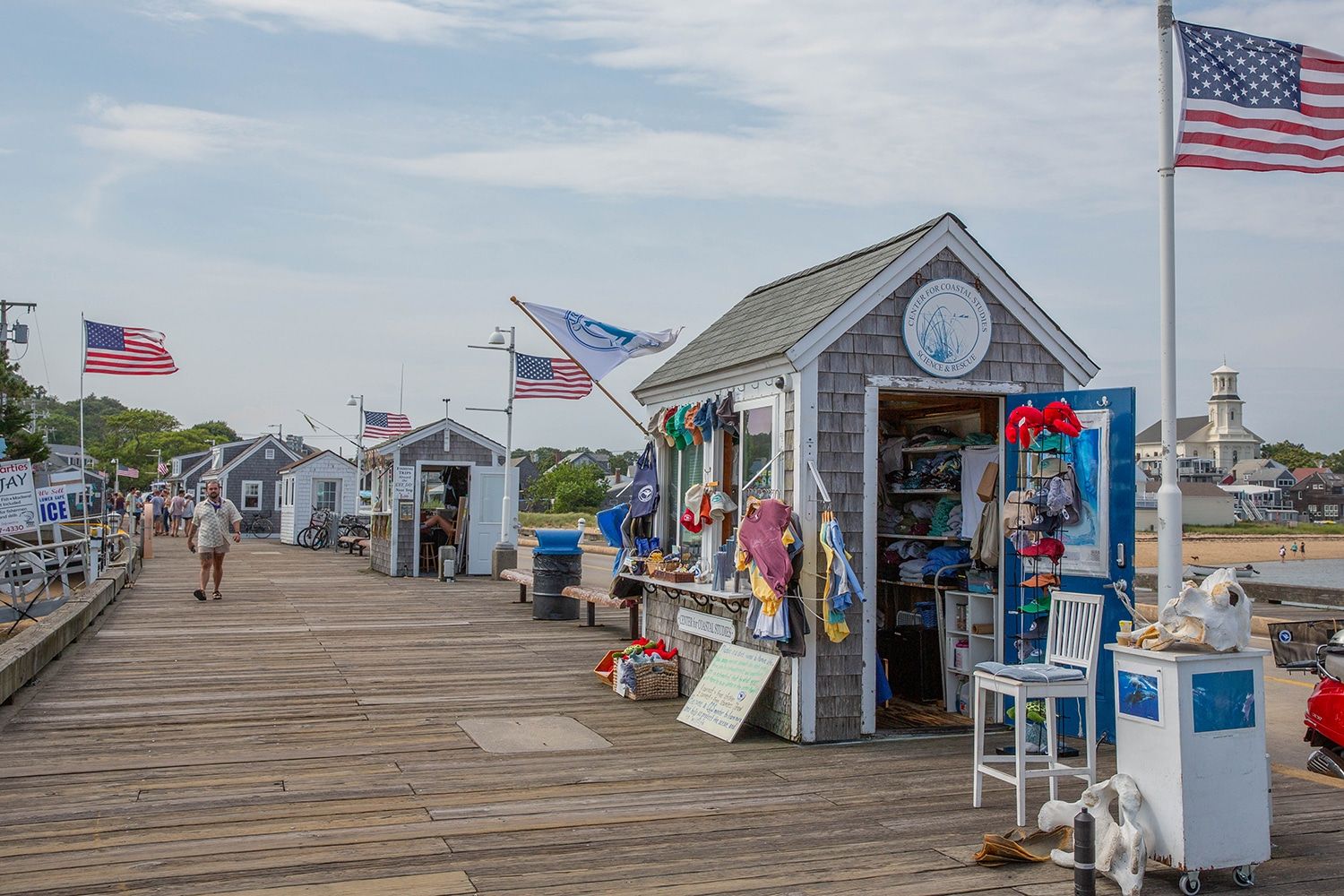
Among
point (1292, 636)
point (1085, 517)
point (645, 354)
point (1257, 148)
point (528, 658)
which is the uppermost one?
point (1257, 148)

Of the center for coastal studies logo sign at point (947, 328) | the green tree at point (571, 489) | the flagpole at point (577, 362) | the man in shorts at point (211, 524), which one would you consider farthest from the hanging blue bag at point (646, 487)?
the green tree at point (571, 489)

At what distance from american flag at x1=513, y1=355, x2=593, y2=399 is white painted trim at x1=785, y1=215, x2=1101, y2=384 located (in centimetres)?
1292

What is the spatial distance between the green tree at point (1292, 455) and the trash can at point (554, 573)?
13468 centimetres

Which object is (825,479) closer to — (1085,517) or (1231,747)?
(1085,517)

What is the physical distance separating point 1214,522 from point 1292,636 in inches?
3820

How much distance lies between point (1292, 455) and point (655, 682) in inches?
5732

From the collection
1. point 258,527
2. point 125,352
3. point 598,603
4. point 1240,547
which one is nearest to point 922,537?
point 598,603

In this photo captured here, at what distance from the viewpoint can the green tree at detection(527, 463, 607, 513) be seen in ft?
252

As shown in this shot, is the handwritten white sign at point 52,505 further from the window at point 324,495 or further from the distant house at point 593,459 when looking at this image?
the distant house at point 593,459

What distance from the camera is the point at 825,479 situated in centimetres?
714

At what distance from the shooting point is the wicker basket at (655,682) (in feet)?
28.1

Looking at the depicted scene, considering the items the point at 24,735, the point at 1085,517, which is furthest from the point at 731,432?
the point at 24,735

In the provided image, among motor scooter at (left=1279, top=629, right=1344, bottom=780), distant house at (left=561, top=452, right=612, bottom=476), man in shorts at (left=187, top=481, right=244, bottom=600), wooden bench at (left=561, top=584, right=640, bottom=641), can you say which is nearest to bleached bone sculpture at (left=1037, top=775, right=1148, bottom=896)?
motor scooter at (left=1279, top=629, right=1344, bottom=780)

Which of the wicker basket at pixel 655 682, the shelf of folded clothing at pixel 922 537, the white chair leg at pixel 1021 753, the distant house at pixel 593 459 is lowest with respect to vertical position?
the wicker basket at pixel 655 682
